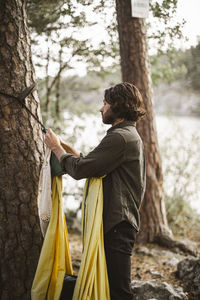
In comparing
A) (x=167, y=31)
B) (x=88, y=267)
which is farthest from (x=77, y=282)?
(x=167, y=31)

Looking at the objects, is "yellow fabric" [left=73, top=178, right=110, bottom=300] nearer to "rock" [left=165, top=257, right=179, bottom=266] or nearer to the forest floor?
the forest floor

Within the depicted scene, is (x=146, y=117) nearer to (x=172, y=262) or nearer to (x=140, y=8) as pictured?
(x=140, y=8)

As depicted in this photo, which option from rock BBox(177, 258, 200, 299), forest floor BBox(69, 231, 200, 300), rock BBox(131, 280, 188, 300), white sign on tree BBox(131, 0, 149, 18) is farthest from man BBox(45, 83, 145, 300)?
white sign on tree BBox(131, 0, 149, 18)

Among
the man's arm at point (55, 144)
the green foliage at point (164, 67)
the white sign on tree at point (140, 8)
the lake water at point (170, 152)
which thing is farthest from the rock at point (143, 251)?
the white sign on tree at point (140, 8)

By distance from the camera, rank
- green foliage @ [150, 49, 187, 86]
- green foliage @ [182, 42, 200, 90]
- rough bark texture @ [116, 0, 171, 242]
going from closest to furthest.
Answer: rough bark texture @ [116, 0, 171, 242] < green foliage @ [150, 49, 187, 86] < green foliage @ [182, 42, 200, 90]

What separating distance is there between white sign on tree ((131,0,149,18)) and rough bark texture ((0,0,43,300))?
5.83 feet

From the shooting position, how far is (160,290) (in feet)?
9.46

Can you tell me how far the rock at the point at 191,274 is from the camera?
2932 millimetres

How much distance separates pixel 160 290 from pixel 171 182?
3.59m

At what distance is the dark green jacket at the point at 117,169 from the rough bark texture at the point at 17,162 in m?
0.51

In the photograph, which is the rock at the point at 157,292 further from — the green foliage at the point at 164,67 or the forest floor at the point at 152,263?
the green foliage at the point at 164,67

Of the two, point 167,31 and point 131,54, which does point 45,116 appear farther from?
point 167,31

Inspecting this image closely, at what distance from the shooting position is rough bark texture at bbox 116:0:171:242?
4148 millimetres

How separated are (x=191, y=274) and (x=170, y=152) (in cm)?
346
